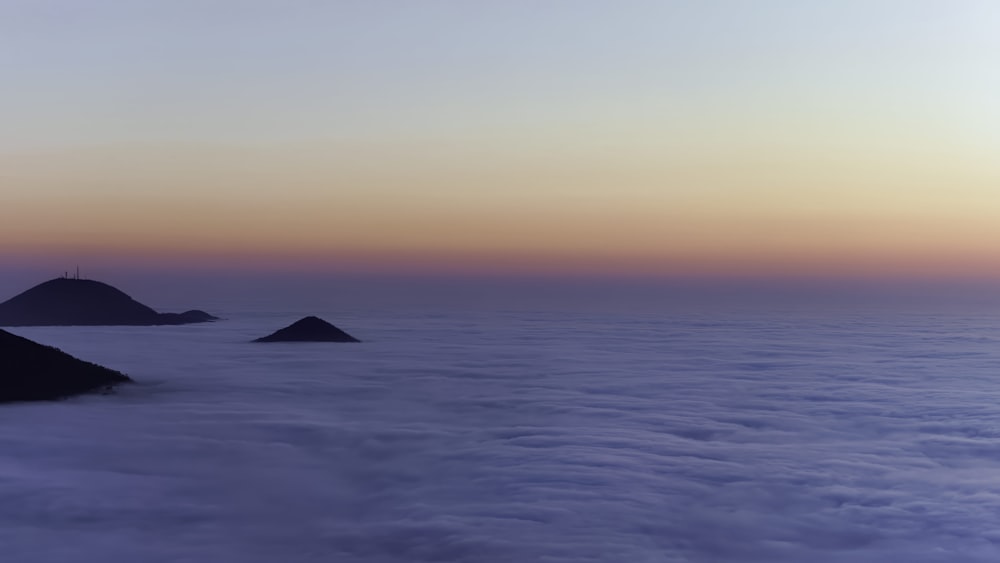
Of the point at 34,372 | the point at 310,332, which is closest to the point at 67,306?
the point at 310,332

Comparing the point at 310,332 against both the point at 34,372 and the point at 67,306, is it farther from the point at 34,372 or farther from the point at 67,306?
the point at 34,372

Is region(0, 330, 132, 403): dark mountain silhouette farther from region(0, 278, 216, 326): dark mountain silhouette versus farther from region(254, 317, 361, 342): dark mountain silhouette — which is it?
region(0, 278, 216, 326): dark mountain silhouette

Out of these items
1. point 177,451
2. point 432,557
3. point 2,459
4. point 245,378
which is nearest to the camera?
point 432,557

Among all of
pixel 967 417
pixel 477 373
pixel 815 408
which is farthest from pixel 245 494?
pixel 477 373

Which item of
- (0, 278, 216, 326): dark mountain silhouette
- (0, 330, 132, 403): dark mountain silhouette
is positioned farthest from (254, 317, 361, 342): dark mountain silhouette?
(0, 330, 132, 403): dark mountain silhouette

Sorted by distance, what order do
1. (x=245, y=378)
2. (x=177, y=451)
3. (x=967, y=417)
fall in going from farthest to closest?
(x=245, y=378)
(x=967, y=417)
(x=177, y=451)

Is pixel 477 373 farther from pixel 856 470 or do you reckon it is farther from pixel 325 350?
pixel 856 470

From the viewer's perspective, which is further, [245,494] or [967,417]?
[967,417]
